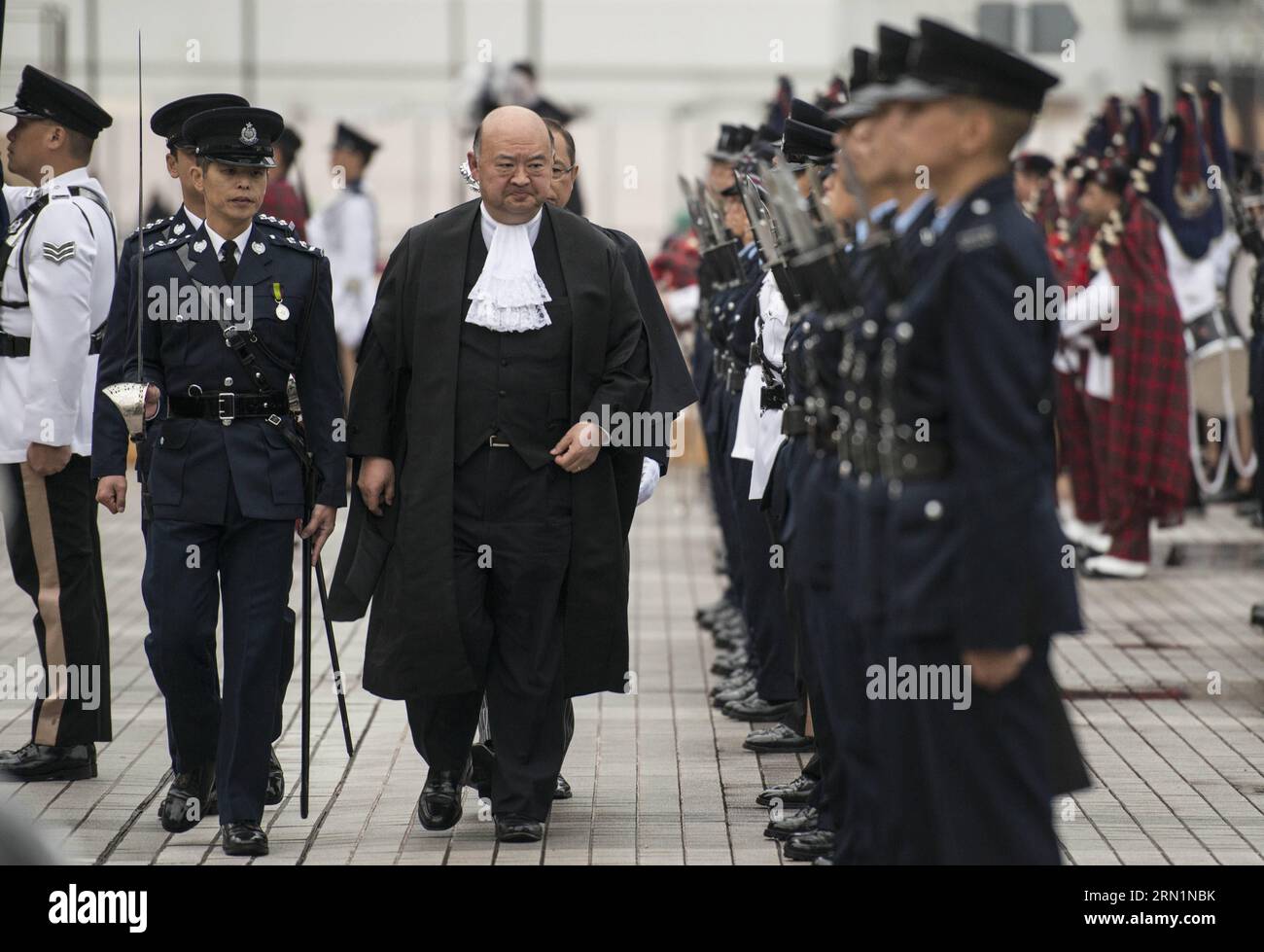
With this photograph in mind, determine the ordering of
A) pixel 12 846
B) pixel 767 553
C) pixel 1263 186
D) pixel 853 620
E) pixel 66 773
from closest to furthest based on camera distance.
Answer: pixel 12 846, pixel 853 620, pixel 66 773, pixel 767 553, pixel 1263 186

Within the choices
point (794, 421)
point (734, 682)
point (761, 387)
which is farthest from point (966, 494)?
point (734, 682)

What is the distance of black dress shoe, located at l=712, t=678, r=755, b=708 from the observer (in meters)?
8.63

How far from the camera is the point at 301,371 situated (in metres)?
6.42

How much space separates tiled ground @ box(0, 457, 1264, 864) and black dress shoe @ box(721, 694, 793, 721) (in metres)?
0.07

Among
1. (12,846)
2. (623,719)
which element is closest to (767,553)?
(623,719)

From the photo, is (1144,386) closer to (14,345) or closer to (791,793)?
(791,793)

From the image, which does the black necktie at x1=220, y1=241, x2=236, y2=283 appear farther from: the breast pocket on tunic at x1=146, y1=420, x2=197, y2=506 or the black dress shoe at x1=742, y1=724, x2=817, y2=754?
the black dress shoe at x1=742, y1=724, x2=817, y2=754

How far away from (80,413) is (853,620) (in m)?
3.44

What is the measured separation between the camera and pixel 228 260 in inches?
249

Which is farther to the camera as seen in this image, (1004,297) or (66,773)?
(66,773)

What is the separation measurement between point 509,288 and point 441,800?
1.53 meters

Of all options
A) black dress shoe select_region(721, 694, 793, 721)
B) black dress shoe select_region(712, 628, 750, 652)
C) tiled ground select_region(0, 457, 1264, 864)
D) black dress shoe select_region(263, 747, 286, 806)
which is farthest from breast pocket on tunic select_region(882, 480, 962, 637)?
black dress shoe select_region(712, 628, 750, 652)
